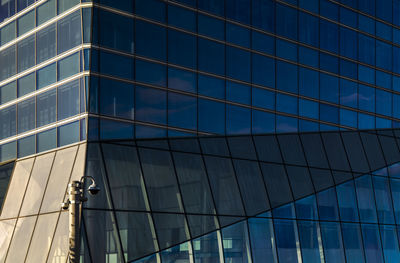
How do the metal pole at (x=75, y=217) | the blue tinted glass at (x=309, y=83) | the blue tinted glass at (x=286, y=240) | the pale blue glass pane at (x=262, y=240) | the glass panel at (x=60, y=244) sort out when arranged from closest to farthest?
the metal pole at (x=75, y=217) → the glass panel at (x=60, y=244) → the pale blue glass pane at (x=262, y=240) → the blue tinted glass at (x=286, y=240) → the blue tinted glass at (x=309, y=83)

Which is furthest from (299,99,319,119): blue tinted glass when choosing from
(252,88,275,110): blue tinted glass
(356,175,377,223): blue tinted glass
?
(356,175,377,223): blue tinted glass

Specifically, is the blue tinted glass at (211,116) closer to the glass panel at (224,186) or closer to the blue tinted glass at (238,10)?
the glass panel at (224,186)

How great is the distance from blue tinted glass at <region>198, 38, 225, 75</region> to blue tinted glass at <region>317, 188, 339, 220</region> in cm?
818

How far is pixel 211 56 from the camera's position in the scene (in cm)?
2898

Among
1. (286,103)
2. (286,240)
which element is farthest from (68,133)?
(286,103)

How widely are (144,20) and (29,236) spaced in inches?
396

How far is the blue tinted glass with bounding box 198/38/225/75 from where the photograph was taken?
28641 millimetres

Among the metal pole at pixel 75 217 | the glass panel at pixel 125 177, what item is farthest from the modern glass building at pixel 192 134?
the metal pole at pixel 75 217

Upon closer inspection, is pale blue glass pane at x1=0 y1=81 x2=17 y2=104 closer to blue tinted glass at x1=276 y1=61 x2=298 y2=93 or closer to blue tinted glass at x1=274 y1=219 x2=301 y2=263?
blue tinted glass at x1=276 y1=61 x2=298 y2=93

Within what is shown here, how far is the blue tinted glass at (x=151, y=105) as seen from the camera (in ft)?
85.6

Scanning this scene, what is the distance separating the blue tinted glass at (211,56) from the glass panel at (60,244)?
31.5 feet

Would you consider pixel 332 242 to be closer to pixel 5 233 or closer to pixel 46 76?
pixel 5 233

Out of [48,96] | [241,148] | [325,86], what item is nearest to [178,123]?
[241,148]

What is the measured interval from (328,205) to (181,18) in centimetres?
1197
